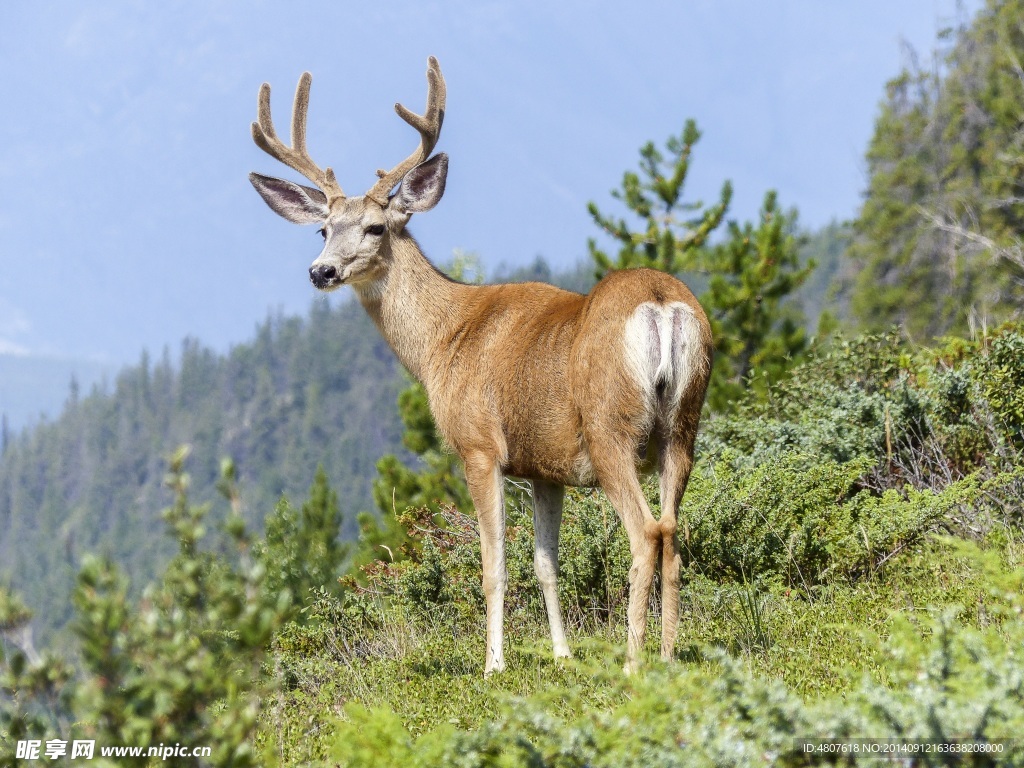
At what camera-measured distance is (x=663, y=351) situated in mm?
5449

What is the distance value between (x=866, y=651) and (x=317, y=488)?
3553cm

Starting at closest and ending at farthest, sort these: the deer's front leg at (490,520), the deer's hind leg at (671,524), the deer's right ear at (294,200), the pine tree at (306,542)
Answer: the deer's hind leg at (671,524), the deer's front leg at (490,520), the deer's right ear at (294,200), the pine tree at (306,542)

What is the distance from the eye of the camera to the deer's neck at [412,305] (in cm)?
714

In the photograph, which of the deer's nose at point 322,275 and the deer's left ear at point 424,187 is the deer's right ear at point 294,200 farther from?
the deer's nose at point 322,275

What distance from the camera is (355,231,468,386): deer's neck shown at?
714cm

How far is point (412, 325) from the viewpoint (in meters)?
7.25

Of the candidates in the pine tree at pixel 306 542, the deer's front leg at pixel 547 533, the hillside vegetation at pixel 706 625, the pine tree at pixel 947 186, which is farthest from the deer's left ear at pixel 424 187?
the pine tree at pixel 947 186

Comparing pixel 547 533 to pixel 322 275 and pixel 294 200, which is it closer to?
pixel 322 275

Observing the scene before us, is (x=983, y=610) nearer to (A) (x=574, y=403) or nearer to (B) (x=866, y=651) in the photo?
(B) (x=866, y=651)

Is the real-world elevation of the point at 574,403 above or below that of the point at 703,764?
above

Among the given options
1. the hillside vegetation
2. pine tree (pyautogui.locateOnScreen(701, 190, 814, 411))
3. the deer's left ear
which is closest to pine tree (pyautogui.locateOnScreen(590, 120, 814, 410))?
pine tree (pyautogui.locateOnScreen(701, 190, 814, 411))

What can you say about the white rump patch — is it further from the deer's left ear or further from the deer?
the deer's left ear

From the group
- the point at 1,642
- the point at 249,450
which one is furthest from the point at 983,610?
the point at 249,450

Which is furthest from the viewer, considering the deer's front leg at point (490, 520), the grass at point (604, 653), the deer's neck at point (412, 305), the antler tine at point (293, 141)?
the antler tine at point (293, 141)
